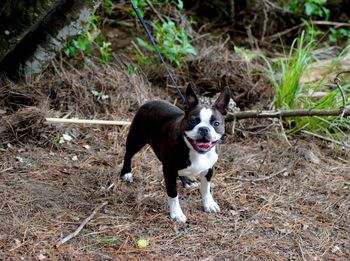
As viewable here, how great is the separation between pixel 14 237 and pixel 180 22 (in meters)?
4.22

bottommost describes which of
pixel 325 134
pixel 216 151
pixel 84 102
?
pixel 325 134

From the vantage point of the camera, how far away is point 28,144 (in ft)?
16.3

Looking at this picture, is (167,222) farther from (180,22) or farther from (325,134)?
(180,22)

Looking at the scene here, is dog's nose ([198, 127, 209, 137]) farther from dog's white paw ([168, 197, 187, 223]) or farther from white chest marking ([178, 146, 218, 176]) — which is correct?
dog's white paw ([168, 197, 187, 223])

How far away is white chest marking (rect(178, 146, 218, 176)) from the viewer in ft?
12.3

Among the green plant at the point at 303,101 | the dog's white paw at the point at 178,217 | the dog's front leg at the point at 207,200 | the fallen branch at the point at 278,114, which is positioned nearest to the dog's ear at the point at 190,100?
the dog's front leg at the point at 207,200

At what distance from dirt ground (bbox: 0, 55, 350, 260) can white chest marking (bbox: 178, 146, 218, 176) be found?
16.1 inches

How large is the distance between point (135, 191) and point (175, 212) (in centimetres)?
52

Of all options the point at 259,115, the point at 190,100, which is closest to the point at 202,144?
the point at 190,100

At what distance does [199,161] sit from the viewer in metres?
3.76

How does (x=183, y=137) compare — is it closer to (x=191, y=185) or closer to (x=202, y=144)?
(x=202, y=144)

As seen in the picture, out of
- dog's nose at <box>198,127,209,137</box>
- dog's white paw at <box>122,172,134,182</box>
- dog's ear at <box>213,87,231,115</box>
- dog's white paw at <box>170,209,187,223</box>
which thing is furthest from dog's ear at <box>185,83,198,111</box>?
dog's white paw at <box>122,172,134,182</box>

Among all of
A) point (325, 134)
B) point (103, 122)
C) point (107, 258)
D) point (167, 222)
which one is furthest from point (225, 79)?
point (107, 258)

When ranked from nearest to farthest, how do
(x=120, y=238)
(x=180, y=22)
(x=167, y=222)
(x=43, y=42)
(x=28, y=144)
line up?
(x=120, y=238), (x=167, y=222), (x=28, y=144), (x=43, y=42), (x=180, y=22)
